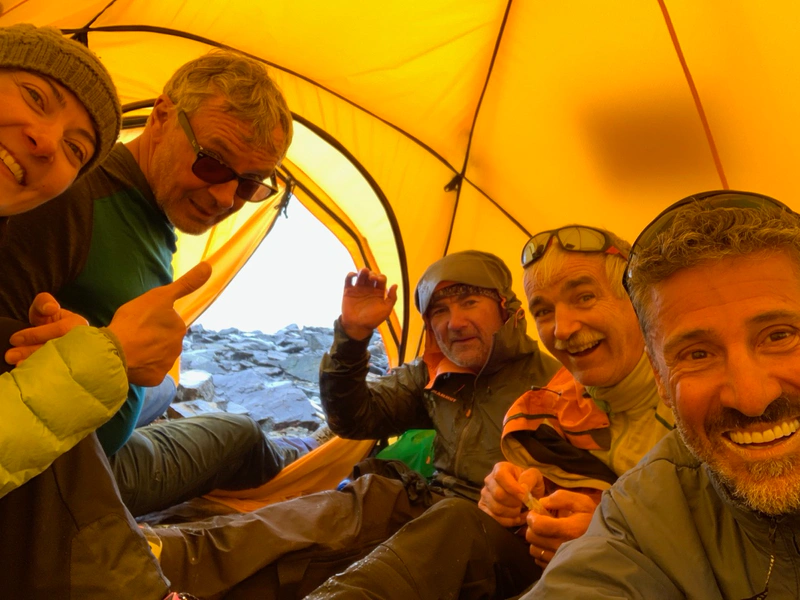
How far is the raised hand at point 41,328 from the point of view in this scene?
100 centimetres

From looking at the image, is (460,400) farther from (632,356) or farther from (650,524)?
(650,524)

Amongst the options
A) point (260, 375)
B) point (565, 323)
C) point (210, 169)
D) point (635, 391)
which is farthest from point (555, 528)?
point (260, 375)

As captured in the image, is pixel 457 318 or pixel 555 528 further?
pixel 457 318

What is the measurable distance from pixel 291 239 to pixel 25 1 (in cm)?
268

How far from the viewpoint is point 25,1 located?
1.95 m

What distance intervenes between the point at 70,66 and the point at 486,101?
174 cm

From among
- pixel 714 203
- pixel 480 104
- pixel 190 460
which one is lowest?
pixel 190 460

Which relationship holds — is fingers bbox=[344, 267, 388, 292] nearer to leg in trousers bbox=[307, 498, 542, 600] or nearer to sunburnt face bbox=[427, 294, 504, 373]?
sunburnt face bbox=[427, 294, 504, 373]

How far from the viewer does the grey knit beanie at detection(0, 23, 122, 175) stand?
1051mm

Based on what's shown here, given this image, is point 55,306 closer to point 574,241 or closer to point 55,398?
point 55,398

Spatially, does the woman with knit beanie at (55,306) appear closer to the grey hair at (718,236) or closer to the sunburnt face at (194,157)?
the sunburnt face at (194,157)

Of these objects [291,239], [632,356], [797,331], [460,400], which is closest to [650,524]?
[797,331]

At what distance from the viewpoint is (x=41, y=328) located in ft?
3.34

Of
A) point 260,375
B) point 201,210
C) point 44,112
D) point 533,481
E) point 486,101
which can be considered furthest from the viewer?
point 260,375
